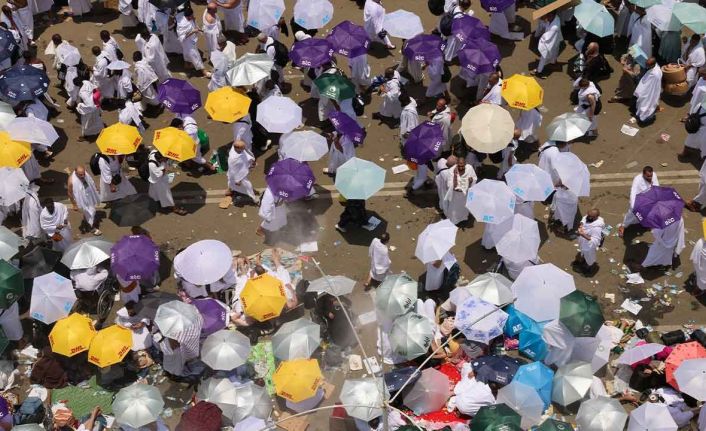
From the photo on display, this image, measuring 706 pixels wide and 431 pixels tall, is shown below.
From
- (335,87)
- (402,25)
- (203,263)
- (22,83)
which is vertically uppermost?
(402,25)

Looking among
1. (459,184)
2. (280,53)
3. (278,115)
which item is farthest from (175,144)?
(459,184)

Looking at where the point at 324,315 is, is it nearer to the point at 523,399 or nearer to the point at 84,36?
the point at 523,399

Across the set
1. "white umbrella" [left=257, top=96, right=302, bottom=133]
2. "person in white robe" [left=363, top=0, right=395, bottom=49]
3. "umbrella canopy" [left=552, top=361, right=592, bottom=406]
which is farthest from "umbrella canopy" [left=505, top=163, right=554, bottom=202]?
"person in white robe" [left=363, top=0, right=395, bottom=49]

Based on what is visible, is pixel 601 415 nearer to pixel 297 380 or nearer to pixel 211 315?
pixel 297 380

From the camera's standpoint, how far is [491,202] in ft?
57.2

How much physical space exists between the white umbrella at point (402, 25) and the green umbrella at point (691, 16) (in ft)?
20.1

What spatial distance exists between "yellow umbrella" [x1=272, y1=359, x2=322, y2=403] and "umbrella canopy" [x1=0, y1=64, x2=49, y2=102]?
29.8 ft

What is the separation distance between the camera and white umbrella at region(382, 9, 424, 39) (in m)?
21.7

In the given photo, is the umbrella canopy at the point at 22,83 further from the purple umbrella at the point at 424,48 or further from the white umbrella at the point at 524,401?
the white umbrella at the point at 524,401

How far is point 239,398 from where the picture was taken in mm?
15352

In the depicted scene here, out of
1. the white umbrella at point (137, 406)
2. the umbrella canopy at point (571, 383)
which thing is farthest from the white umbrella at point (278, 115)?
the umbrella canopy at point (571, 383)

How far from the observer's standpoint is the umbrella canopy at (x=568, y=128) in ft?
62.0

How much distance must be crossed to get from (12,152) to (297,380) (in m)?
7.70

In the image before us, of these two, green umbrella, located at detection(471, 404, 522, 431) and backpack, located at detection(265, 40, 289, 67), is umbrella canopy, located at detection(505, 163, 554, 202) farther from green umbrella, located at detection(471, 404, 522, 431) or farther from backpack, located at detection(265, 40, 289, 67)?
backpack, located at detection(265, 40, 289, 67)
